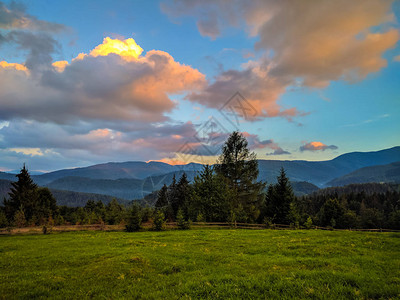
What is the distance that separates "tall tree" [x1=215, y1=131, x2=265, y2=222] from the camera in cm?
4656

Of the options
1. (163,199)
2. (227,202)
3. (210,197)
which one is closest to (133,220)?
(210,197)

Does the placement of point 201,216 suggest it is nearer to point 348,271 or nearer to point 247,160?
point 247,160

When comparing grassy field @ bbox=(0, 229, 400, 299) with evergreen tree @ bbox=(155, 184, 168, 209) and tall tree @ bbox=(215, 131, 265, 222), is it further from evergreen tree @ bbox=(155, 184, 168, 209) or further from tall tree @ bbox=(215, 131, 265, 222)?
evergreen tree @ bbox=(155, 184, 168, 209)

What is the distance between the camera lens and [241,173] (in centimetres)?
4697

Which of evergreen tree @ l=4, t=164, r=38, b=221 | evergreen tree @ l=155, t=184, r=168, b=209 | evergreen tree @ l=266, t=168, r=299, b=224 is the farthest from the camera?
evergreen tree @ l=155, t=184, r=168, b=209

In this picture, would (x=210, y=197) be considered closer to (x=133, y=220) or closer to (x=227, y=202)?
(x=227, y=202)

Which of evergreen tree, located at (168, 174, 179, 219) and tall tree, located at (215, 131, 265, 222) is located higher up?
tall tree, located at (215, 131, 265, 222)

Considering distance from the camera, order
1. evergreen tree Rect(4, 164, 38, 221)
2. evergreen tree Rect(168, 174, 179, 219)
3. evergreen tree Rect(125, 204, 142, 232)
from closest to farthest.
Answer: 1. evergreen tree Rect(125, 204, 142, 232)
2. evergreen tree Rect(4, 164, 38, 221)
3. evergreen tree Rect(168, 174, 179, 219)

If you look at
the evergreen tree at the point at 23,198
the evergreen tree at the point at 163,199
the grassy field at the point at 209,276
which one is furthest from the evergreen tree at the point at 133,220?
the evergreen tree at the point at 23,198

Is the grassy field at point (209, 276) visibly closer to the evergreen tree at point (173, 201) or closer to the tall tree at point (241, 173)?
the tall tree at point (241, 173)

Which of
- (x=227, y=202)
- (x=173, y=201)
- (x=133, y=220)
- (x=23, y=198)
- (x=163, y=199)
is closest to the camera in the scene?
(x=133, y=220)

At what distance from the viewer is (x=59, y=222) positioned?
6334cm

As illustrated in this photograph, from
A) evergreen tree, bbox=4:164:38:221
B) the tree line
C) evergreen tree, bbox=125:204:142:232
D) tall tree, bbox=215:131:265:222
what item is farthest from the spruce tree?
evergreen tree, bbox=4:164:38:221

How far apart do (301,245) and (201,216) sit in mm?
25838
